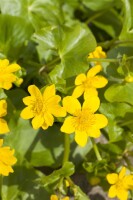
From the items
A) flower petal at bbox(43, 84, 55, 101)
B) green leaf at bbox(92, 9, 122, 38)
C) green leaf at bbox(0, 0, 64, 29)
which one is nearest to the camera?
flower petal at bbox(43, 84, 55, 101)

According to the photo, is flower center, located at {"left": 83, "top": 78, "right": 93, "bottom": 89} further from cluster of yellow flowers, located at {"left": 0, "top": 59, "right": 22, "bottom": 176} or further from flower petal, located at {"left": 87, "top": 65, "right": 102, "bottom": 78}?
cluster of yellow flowers, located at {"left": 0, "top": 59, "right": 22, "bottom": 176}

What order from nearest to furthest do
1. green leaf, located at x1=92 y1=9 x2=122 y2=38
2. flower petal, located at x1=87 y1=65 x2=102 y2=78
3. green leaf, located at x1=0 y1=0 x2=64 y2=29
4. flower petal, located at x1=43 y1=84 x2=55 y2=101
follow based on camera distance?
flower petal, located at x1=43 y1=84 x2=55 y2=101, flower petal, located at x1=87 y1=65 x2=102 y2=78, green leaf, located at x1=0 y1=0 x2=64 y2=29, green leaf, located at x1=92 y1=9 x2=122 y2=38

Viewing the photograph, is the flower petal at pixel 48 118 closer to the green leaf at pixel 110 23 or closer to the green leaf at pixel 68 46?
the green leaf at pixel 68 46

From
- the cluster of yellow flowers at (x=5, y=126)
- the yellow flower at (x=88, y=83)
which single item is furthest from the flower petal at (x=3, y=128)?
the yellow flower at (x=88, y=83)

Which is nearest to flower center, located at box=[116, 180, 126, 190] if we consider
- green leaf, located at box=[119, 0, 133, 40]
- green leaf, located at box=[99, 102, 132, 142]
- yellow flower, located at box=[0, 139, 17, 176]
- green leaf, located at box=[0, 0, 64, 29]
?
Answer: green leaf, located at box=[99, 102, 132, 142]

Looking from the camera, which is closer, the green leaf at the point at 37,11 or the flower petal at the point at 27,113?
the flower petal at the point at 27,113

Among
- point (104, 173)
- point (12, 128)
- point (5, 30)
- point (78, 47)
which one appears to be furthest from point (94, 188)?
point (5, 30)

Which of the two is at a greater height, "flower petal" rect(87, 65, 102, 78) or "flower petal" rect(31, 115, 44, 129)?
"flower petal" rect(87, 65, 102, 78)
